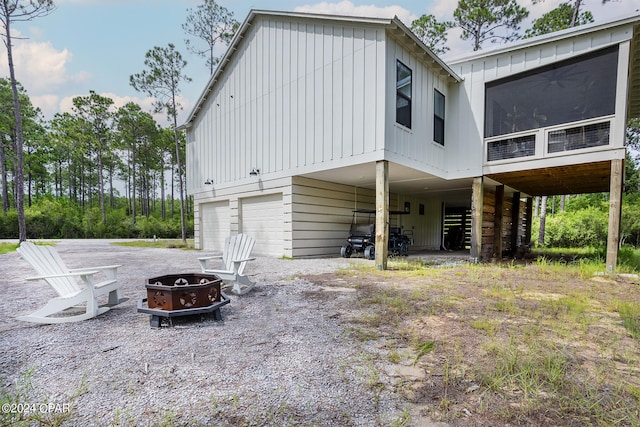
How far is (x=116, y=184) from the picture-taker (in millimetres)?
38562

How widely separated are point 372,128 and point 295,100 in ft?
8.85

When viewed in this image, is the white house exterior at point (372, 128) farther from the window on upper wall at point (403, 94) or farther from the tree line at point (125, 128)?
the tree line at point (125, 128)

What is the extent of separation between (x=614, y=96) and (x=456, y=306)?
6.22 meters

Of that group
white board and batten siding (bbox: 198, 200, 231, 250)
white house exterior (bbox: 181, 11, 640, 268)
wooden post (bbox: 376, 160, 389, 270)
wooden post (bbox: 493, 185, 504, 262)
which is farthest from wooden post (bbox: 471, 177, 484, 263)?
white board and batten siding (bbox: 198, 200, 231, 250)

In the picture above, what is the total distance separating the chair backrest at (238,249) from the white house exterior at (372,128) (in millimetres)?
2825

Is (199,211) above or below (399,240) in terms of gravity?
above

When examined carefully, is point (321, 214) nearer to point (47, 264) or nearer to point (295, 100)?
point (295, 100)

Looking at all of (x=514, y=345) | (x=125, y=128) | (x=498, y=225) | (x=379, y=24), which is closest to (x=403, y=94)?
(x=379, y=24)

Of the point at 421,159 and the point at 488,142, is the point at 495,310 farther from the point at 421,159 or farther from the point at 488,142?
the point at 488,142

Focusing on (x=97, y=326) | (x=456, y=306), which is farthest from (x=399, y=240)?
(x=97, y=326)

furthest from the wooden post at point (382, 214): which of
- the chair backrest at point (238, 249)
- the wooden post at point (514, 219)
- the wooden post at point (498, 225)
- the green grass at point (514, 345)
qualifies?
the wooden post at point (514, 219)

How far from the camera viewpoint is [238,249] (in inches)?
171

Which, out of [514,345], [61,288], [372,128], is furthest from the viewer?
[372,128]

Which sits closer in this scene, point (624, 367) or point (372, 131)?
point (624, 367)
